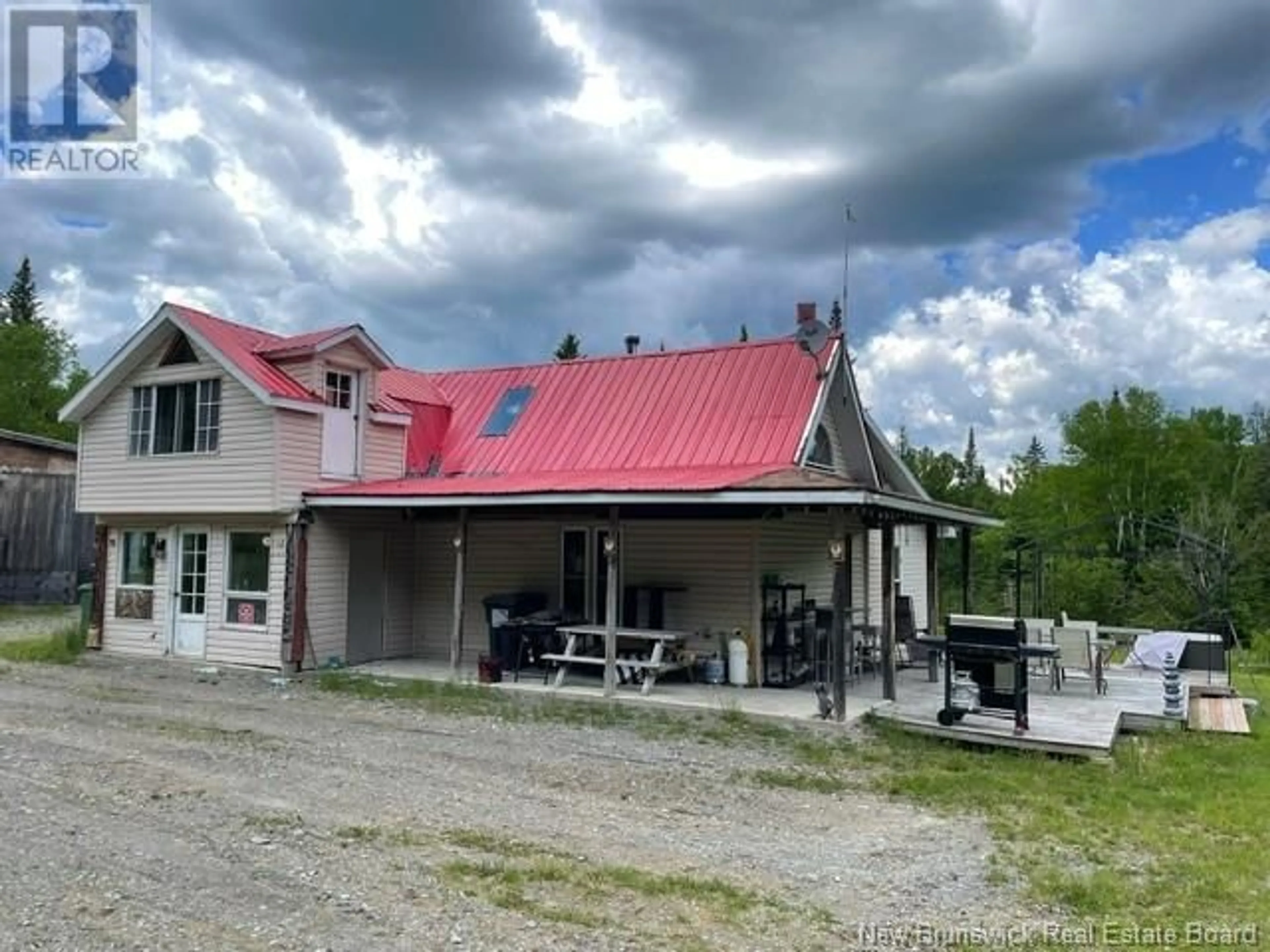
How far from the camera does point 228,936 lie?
4137 mm

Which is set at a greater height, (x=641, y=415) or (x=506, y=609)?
(x=641, y=415)

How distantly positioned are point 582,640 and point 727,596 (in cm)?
197

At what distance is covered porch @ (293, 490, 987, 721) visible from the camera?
36.5 ft

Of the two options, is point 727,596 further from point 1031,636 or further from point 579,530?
point 1031,636

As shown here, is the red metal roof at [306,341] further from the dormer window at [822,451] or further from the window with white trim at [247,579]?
the dormer window at [822,451]

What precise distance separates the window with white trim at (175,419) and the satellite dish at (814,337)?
809 centimetres

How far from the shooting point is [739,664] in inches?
465

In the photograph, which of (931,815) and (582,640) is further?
(582,640)

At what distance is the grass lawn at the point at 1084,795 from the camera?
16.2ft

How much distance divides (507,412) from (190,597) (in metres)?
5.47

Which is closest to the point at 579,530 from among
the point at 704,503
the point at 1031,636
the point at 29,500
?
the point at 704,503

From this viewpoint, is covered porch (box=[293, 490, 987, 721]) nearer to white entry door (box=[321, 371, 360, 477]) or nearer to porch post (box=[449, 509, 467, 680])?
porch post (box=[449, 509, 467, 680])

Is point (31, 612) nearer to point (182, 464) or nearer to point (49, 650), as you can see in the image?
point (49, 650)

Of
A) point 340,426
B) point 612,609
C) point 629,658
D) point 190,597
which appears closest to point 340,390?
point 340,426
